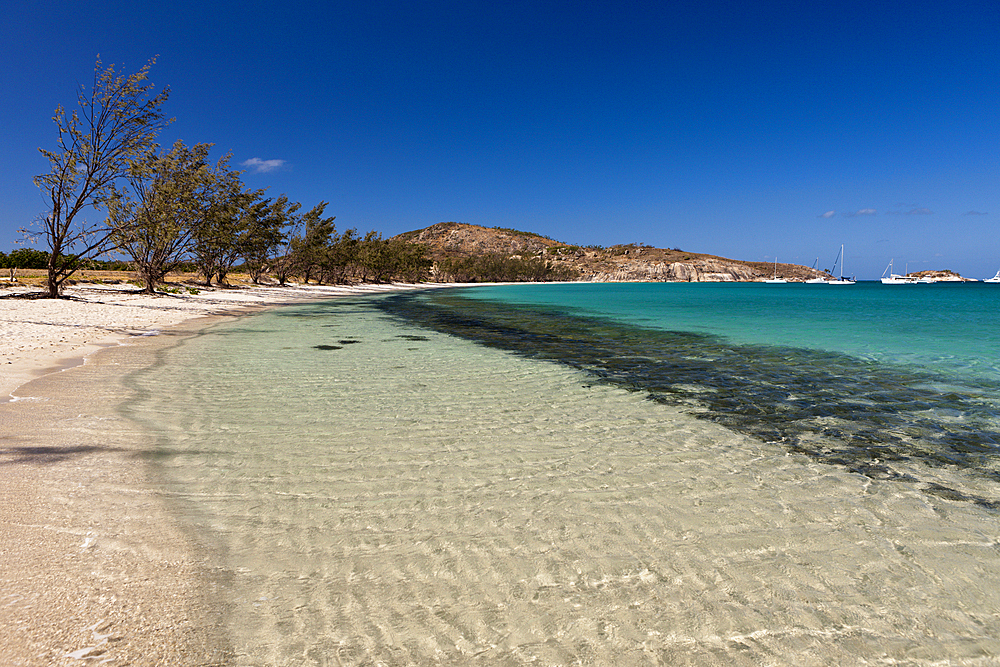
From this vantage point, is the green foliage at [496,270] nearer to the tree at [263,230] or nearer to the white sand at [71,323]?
the tree at [263,230]

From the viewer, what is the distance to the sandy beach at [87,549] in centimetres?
239

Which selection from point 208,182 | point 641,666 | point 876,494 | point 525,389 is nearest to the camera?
point 641,666

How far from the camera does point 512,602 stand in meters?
2.90

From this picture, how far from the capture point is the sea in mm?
2654

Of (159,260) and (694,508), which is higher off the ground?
(159,260)

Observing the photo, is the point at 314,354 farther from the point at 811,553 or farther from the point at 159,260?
the point at 159,260

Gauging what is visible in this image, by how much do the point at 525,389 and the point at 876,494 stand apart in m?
5.24

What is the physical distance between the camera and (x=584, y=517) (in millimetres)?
3971

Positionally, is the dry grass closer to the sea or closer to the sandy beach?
the sandy beach

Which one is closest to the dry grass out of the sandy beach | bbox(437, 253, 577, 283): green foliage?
the sandy beach

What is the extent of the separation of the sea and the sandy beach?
189 mm

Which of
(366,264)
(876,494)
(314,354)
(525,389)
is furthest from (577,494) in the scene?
(366,264)

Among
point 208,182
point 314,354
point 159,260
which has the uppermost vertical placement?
point 208,182

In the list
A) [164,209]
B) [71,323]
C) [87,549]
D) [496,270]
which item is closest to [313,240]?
[164,209]
